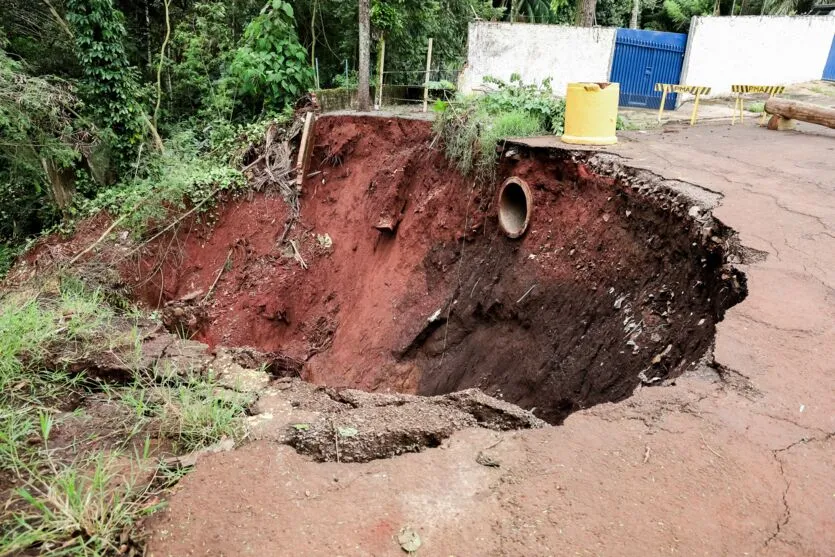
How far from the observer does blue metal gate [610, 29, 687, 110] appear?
13.1m

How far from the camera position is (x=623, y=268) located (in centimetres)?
500

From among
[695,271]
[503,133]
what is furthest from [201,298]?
[695,271]

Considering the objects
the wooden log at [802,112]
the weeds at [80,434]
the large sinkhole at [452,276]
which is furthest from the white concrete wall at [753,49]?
the weeds at [80,434]

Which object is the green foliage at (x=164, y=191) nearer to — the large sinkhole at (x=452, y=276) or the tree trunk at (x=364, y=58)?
the large sinkhole at (x=452, y=276)

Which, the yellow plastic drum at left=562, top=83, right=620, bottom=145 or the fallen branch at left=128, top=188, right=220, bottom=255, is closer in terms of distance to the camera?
the yellow plastic drum at left=562, top=83, right=620, bottom=145

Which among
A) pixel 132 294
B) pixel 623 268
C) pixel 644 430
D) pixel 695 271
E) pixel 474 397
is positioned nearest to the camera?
pixel 644 430

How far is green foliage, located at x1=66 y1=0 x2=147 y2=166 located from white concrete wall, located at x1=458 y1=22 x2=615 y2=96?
7.15 metres

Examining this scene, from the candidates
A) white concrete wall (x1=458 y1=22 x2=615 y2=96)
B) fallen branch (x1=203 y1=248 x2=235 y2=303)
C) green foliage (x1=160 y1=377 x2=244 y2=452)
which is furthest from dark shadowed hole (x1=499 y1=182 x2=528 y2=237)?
white concrete wall (x1=458 y1=22 x2=615 y2=96)

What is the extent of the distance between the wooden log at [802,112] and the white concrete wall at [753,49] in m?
5.53

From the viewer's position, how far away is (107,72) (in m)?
8.79

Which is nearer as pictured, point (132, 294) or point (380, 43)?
point (132, 294)

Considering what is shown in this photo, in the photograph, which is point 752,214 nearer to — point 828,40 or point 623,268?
point 623,268

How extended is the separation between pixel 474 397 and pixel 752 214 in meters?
3.17

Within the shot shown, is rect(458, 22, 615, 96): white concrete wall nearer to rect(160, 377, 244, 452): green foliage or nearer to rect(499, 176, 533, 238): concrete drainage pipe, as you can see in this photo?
rect(499, 176, 533, 238): concrete drainage pipe
